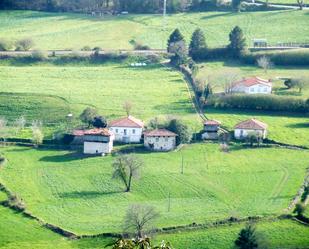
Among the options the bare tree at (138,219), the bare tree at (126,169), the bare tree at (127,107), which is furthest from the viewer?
the bare tree at (127,107)

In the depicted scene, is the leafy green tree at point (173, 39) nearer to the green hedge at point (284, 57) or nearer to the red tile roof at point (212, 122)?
the green hedge at point (284, 57)

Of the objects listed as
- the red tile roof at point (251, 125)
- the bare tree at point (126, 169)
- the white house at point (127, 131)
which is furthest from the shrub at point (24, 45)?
the bare tree at point (126, 169)

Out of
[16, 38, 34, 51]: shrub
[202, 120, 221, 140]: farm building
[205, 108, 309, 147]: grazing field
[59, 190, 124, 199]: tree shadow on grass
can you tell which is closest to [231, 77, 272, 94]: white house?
[205, 108, 309, 147]: grazing field

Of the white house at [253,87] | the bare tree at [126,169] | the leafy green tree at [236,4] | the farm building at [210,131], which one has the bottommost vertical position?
the bare tree at [126,169]

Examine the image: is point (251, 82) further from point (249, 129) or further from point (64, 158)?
point (64, 158)

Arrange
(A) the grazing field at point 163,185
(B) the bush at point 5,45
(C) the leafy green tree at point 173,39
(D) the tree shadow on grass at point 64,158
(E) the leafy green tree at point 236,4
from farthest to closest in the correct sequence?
(E) the leafy green tree at point 236,4, (B) the bush at point 5,45, (C) the leafy green tree at point 173,39, (D) the tree shadow on grass at point 64,158, (A) the grazing field at point 163,185

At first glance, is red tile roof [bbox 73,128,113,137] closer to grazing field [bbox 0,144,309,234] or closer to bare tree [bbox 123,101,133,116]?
grazing field [bbox 0,144,309,234]

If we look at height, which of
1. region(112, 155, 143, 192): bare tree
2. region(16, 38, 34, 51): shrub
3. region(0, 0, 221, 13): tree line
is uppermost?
region(0, 0, 221, 13): tree line
